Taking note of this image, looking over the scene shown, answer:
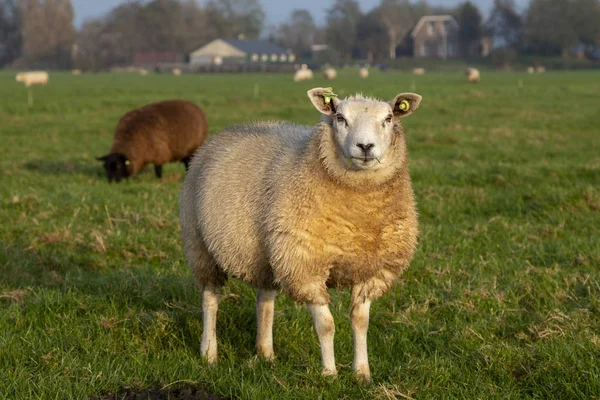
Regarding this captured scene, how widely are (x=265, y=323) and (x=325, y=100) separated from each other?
1.57m

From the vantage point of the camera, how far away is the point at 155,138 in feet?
44.6

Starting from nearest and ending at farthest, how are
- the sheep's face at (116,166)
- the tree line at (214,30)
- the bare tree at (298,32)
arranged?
1. the sheep's face at (116,166)
2. the tree line at (214,30)
3. the bare tree at (298,32)

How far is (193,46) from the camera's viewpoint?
12850cm

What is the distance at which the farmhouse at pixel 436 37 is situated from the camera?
12225 cm

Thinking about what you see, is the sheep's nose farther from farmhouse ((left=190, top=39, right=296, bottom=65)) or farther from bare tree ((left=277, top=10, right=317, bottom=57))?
bare tree ((left=277, top=10, right=317, bottom=57))

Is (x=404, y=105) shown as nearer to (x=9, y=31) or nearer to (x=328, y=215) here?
(x=328, y=215)

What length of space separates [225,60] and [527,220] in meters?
112

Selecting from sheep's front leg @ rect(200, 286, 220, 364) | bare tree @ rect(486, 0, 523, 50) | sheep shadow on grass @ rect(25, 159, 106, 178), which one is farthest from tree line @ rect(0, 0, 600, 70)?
sheep's front leg @ rect(200, 286, 220, 364)

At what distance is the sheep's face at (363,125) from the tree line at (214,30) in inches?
4086

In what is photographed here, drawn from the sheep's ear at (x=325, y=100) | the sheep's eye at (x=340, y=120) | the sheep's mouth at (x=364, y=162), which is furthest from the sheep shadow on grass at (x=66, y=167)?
the sheep's mouth at (x=364, y=162)

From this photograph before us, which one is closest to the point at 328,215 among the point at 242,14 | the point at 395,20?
the point at 395,20

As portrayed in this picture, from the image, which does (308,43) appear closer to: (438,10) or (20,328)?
(438,10)

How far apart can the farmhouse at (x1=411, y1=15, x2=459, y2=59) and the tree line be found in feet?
4.80

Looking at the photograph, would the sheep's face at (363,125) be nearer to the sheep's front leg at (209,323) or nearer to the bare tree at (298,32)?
the sheep's front leg at (209,323)
